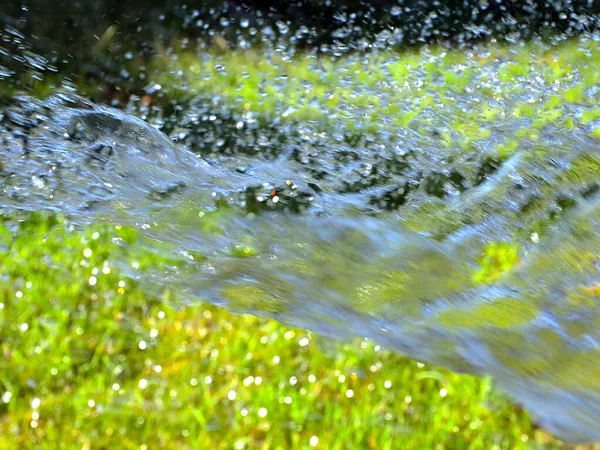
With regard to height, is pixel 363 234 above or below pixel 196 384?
above

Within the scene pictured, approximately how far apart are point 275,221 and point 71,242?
82 cm

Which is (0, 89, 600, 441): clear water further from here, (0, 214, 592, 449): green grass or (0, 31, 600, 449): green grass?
(0, 214, 592, 449): green grass

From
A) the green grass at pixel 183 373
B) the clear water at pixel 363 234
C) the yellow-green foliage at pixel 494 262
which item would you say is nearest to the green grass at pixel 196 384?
the green grass at pixel 183 373

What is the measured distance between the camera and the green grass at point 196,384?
7.51 ft

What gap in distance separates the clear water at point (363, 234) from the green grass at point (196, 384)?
0.20 m

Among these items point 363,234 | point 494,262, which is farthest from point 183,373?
point 494,262

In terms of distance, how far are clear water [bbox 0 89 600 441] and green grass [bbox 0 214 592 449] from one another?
197mm

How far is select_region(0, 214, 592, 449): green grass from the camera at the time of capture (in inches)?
90.1

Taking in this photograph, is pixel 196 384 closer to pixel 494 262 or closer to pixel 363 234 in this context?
pixel 363 234

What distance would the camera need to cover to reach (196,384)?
2.43 meters

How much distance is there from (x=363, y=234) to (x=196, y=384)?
0.74m

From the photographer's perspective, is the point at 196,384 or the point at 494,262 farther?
the point at 196,384

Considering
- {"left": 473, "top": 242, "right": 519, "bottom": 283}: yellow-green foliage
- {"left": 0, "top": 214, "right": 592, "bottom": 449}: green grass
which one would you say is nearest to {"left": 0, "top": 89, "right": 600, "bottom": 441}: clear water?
{"left": 473, "top": 242, "right": 519, "bottom": 283}: yellow-green foliage

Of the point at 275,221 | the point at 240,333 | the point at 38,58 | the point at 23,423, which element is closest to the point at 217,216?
the point at 275,221
